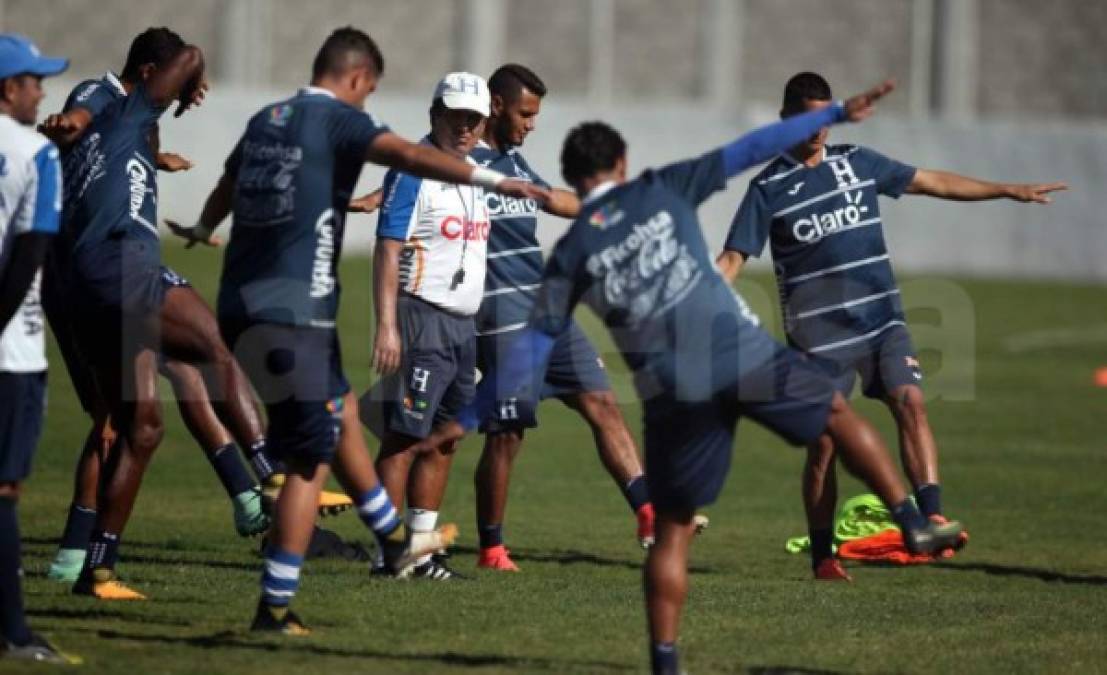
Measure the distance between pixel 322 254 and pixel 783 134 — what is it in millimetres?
2030

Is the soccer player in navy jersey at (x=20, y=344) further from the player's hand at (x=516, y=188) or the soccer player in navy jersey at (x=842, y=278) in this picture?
the soccer player in navy jersey at (x=842, y=278)

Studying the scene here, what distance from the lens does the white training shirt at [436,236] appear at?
10.7 meters

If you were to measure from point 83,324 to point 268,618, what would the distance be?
2.02m

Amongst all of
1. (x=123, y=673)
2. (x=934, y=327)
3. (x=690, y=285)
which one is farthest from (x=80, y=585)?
(x=934, y=327)

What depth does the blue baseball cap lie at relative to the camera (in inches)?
311

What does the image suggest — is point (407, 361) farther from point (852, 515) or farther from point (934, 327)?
point (934, 327)

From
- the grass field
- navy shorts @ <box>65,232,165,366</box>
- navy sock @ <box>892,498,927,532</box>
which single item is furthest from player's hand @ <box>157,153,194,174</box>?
navy sock @ <box>892,498,927,532</box>

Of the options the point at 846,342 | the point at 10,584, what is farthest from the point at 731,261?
the point at 10,584

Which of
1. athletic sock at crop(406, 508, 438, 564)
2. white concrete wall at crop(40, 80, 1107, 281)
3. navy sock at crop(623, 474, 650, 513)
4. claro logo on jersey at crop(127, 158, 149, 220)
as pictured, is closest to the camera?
claro logo on jersey at crop(127, 158, 149, 220)

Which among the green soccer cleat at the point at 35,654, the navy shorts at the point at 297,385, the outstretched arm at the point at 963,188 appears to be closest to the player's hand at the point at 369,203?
the navy shorts at the point at 297,385

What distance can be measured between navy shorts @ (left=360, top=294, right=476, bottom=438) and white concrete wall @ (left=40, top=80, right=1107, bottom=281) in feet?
72.2

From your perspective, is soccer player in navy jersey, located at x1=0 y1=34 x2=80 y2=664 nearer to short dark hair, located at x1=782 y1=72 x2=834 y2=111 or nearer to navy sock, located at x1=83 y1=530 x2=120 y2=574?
navy sock, located at x1=83 y1=530 x2=120 y2=574

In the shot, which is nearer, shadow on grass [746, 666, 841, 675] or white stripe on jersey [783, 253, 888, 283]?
shadow on grass [746, 666, 841, 675]

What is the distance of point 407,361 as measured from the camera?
35.5 feet
